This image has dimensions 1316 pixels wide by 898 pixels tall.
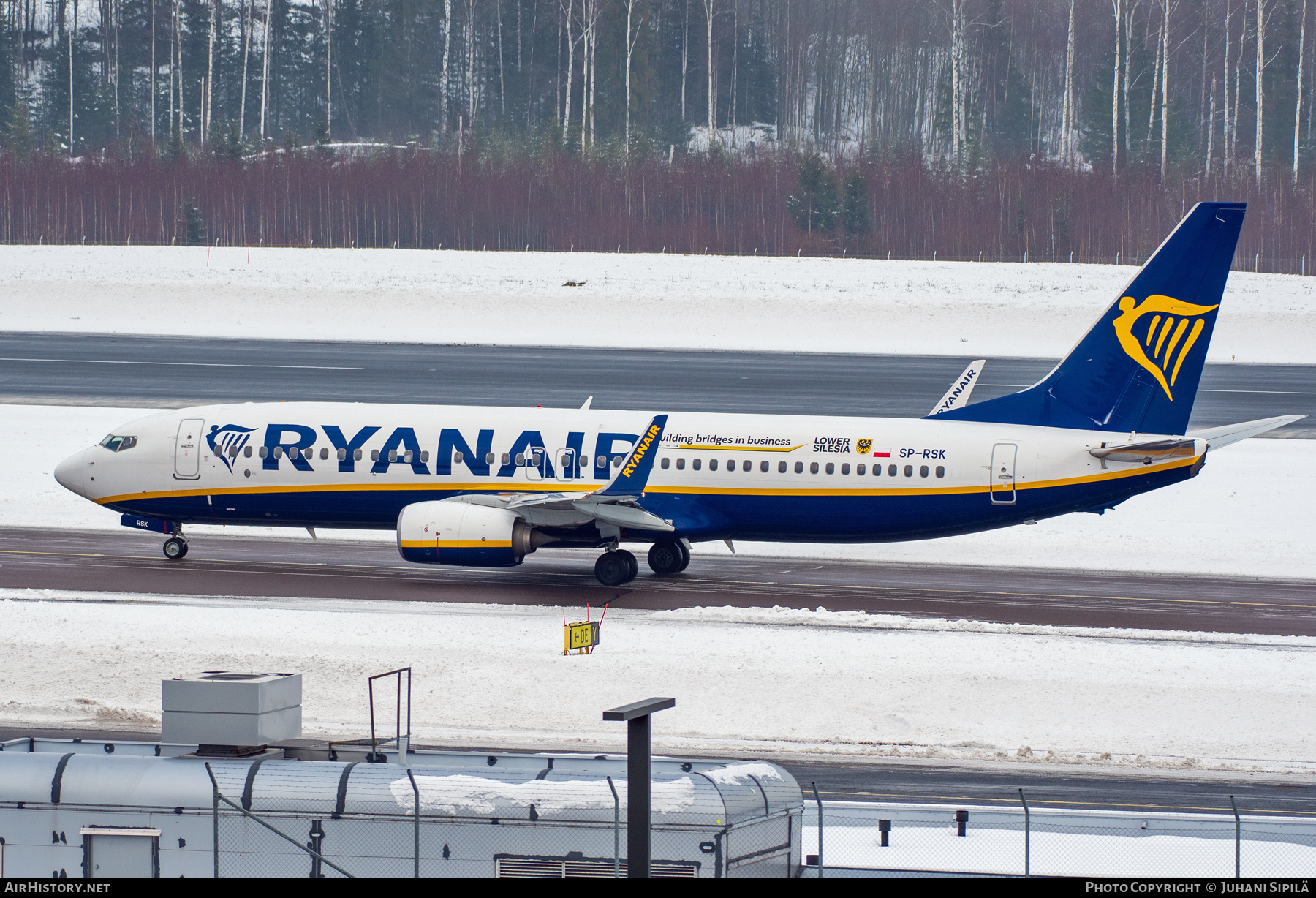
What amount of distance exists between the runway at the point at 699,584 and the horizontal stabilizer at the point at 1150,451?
327cm

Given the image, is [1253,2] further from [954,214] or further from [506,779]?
[506,779]

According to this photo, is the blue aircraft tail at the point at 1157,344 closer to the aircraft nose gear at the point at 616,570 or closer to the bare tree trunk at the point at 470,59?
the aircraft nose gear at the point at 616,570

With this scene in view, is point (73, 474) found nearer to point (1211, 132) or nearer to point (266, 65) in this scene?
point (1211, 132)

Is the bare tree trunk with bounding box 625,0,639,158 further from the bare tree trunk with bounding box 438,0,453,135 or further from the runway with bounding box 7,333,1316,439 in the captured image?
the runway with bounding box 7,333,1316,439

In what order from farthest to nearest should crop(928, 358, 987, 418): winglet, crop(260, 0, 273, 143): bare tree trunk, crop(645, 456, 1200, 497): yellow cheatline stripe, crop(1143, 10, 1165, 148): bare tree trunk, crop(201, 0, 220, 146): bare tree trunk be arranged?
crop(260, 0, 273, 143): bare tree trunk, crop(201, 0, 220, 146): bare tree trunk, crop(1143, 10, 1165, 148): bare tree trunk, crop(928, 358, 987, 418): winglet, crop(645, 456, 1200, 497): yellow cheatline stripe

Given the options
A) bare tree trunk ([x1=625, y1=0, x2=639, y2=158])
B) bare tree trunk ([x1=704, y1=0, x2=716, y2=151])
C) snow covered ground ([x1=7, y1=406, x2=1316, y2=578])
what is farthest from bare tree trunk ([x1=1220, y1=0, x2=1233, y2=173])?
snow covered ground ([x1=7, y1=406, x2=1316, y2=578])

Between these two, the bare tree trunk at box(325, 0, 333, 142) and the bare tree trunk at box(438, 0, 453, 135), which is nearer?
the bare tree trunk at box(438, 0, 453, 135)

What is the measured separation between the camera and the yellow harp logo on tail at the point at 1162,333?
111 feet

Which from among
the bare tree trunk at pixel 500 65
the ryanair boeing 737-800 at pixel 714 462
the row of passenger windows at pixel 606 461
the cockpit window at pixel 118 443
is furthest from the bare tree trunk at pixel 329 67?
the row of passenger windows at pixel 606 461

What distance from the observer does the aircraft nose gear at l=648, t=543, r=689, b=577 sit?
36.5 m

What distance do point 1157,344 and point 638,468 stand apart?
12123 millimetres

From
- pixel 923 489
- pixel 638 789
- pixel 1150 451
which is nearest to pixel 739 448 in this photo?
pixel 923 489

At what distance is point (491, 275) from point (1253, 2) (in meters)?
85.0

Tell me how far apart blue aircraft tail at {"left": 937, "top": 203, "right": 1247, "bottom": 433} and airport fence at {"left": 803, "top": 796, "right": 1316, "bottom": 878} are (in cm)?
1611
